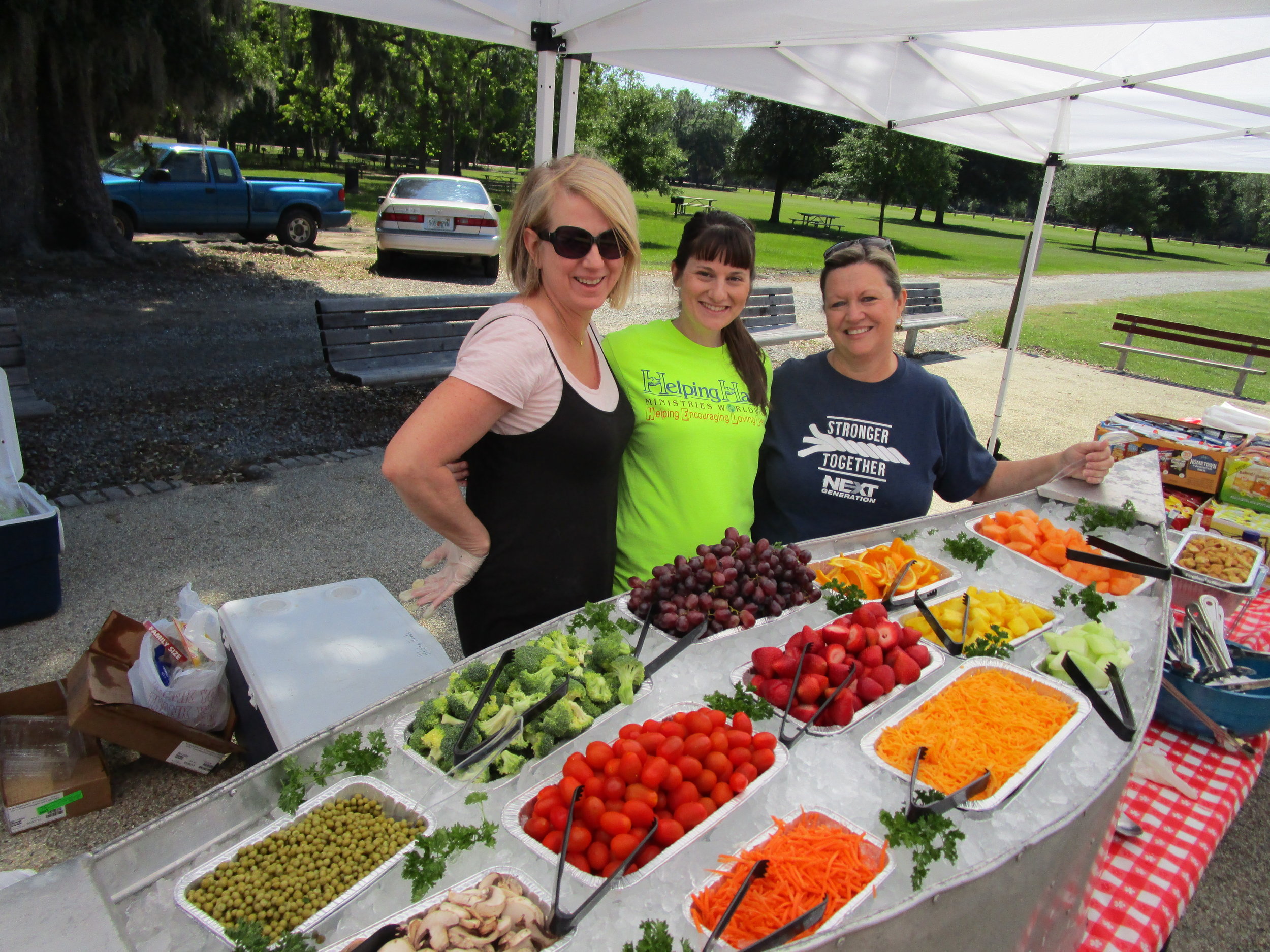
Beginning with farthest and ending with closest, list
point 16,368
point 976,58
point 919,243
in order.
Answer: point 919,243 < point 976,58 < point 16,368

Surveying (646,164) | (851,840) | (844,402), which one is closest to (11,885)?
(851,840)

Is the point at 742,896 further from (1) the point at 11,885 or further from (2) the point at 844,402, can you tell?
(2) the point at 844,402

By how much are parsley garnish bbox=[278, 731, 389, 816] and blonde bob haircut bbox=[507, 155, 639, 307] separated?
119cm

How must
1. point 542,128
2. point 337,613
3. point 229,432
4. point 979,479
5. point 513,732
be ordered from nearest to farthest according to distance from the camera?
point 513,732 < point 337,613 < point 979,479 < point 542,128 < point 229,432

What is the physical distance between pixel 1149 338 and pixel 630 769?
18.6 meters

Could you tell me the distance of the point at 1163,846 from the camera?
1977 mm

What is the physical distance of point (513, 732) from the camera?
1.50 meters

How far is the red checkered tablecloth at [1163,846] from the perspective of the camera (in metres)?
1.78

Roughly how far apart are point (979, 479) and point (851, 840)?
186 cm

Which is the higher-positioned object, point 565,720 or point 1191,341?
point 1191,341

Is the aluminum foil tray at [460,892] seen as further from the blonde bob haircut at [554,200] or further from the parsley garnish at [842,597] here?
the blonde bob haircut at [554,200]

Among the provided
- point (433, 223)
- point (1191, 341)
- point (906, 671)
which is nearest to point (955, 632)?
point (906, 671)

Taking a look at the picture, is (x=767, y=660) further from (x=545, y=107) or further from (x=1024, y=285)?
(x=1024, y=285)

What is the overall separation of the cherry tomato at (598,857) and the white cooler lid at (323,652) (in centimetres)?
107
